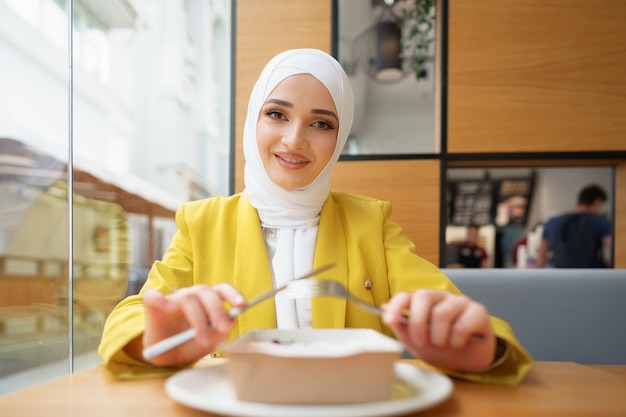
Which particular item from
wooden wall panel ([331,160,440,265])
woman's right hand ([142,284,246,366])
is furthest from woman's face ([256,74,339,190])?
wooden wall panel ([331,160,440,265])

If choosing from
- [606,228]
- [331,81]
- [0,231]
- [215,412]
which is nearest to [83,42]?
[0,231]

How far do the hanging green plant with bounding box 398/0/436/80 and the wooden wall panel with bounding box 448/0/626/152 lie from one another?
0.12m

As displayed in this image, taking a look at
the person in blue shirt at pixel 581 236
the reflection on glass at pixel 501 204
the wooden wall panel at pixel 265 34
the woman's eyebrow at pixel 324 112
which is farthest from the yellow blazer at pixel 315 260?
the reflection on glass at pixel 501 204

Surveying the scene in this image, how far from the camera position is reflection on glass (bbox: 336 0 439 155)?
7.77 feet

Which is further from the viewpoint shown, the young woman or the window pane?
the window pane

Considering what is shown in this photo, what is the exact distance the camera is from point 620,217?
2.33 m

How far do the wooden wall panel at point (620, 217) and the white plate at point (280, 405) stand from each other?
83.1 inches

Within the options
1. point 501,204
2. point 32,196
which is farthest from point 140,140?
point 501,204

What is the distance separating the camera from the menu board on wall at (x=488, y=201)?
9250mm

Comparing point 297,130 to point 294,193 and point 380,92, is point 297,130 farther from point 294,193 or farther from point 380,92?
point 380,92

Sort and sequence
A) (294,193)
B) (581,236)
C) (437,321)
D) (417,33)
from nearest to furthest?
(437,321), (294,193), (417,33), (581,236)

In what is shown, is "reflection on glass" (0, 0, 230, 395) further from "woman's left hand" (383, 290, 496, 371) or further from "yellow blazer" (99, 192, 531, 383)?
"woman's left hand" (383, 290, 496, 371)

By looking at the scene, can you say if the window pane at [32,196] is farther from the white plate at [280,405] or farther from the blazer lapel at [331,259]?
the white plate at [280,405]

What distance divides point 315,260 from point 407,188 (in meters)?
1.23
